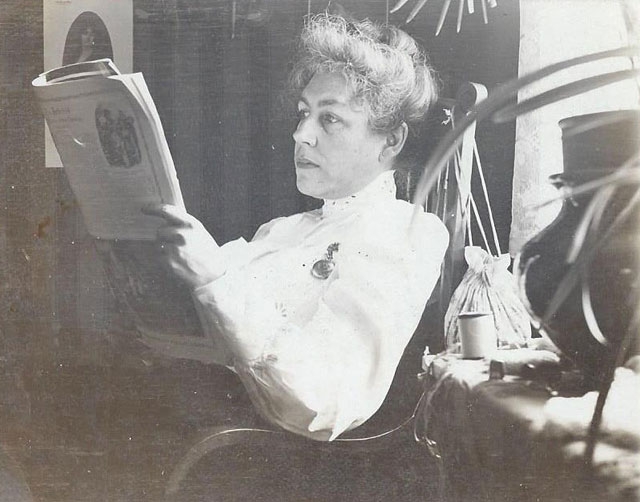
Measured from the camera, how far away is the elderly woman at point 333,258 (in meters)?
1.73

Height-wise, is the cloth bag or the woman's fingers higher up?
the woman's fingers

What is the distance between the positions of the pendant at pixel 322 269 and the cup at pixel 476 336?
323mm

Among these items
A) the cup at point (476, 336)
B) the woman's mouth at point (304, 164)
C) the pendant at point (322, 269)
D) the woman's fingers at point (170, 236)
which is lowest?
the cup at point (476, 336)

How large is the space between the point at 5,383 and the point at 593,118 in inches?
60.9

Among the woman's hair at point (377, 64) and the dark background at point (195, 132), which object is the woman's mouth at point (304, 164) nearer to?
the dark background at point (195, 132)

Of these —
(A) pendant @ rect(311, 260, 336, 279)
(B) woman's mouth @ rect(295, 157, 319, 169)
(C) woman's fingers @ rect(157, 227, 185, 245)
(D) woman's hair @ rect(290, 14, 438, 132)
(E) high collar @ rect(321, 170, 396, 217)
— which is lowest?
(A) pendant @ rect(311, 260, 336, 279)

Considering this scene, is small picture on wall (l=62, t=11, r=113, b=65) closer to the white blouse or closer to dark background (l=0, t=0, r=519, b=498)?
dark background (l=0, t=0, r=519, b=498)

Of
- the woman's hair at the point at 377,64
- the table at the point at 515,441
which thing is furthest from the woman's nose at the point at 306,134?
the table at the point at 515,441

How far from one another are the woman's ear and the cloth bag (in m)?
0.28

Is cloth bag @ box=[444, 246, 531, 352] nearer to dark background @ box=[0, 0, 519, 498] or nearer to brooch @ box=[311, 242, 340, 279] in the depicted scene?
dark background @ box=[0, 0, 519, 498]

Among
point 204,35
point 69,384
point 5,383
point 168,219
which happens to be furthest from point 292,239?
point 5,383

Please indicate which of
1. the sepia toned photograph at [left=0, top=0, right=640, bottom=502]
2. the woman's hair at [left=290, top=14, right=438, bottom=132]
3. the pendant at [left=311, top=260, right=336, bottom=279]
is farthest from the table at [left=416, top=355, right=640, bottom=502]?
the woman's hair at [left=290, top=14, right=438, bottom=132]

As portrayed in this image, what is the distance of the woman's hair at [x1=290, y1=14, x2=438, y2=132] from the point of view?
5.74ft

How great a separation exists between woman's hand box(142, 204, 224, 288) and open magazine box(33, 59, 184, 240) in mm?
21
